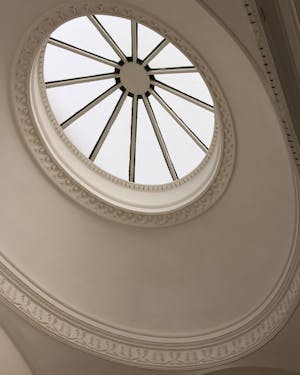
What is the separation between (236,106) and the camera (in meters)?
5.97

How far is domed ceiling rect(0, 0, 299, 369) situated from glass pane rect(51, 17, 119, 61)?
0.86 metres

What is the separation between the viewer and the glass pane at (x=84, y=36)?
6.95 metres

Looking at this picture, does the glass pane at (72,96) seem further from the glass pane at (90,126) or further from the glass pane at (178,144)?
the glass pane at (178,144)

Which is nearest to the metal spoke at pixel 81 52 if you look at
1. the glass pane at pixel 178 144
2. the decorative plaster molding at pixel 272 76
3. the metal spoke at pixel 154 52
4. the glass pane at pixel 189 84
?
Result: the metal spoke at pixel 154 52

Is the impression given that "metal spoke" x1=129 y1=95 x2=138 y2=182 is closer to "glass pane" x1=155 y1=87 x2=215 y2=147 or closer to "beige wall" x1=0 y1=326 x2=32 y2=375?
"glass pane" x1=155 y1=87 x2=215 y2=147

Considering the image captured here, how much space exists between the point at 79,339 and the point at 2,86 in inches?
120

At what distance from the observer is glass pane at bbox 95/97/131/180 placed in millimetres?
7863

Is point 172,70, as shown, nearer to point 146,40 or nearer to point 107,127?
point 146,40

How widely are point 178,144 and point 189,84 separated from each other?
0.92m

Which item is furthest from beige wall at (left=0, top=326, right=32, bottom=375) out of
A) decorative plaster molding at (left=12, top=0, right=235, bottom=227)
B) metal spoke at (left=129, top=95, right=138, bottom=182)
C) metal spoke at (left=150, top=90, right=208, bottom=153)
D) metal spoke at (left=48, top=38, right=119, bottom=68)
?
metal spoke at (left=48, top=38, right=119, bottom=68)

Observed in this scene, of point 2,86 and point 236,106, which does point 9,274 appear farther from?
point 236,106

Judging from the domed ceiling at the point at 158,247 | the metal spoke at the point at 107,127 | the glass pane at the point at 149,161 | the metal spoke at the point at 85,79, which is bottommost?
the domed ceiling at the point at 158,247

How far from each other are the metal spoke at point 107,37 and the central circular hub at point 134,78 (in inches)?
5.3

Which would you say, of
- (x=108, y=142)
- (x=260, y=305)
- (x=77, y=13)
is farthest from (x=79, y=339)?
(x=77, y=13)
